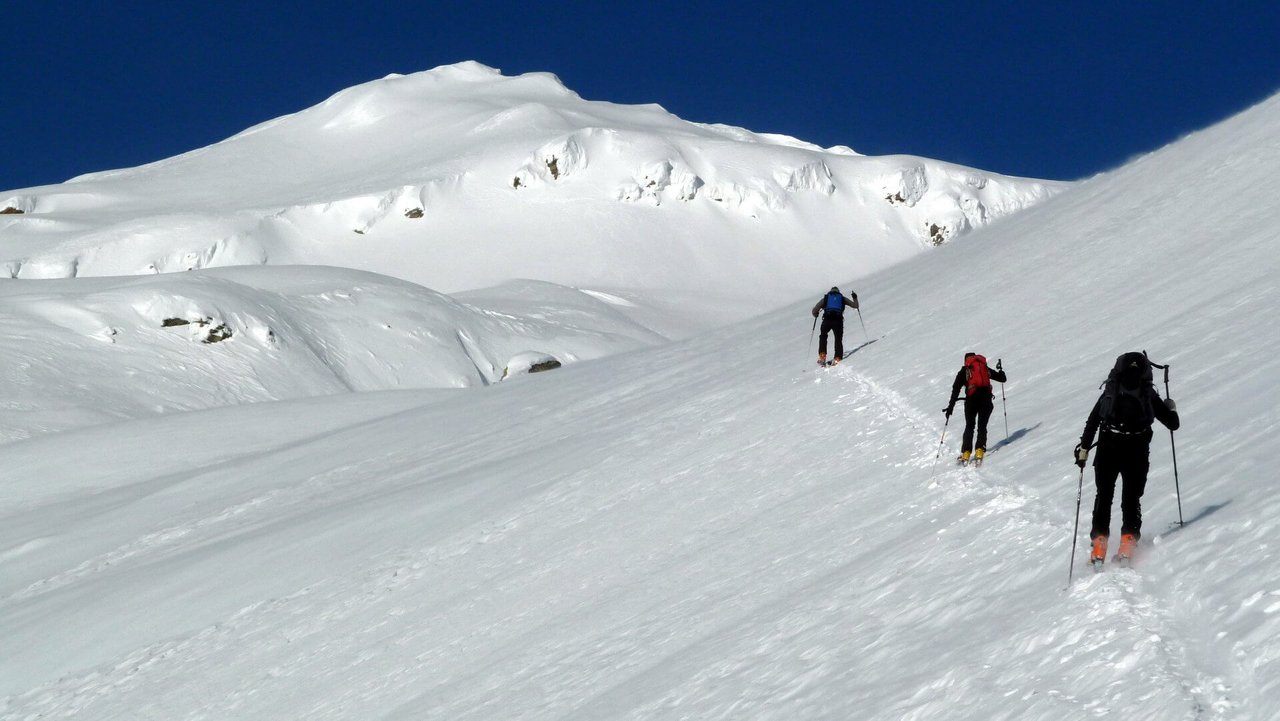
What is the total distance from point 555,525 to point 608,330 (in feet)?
231

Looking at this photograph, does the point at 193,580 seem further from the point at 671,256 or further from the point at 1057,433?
the point at 671,256

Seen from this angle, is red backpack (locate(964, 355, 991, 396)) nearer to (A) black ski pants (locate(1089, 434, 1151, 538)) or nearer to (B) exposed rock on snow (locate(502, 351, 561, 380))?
(A) black ski pants (locate(1089, 434, 1151, 538))

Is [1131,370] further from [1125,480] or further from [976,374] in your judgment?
[976,374]

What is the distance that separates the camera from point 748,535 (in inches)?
595

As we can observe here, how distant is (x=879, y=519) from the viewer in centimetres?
1327

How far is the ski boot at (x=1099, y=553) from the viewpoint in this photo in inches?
356

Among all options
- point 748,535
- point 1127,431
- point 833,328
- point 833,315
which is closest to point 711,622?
point 748,535

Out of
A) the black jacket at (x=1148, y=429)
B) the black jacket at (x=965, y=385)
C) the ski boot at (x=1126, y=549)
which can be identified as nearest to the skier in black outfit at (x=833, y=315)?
the black jacket at (x=965, y=385)

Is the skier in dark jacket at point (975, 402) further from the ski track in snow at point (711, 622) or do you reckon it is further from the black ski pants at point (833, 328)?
the black ski pants at point (833, 328)

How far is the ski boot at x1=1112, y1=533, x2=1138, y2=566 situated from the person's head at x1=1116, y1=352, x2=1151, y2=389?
3.55ft

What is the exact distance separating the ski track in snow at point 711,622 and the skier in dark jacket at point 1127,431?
47 centimetres

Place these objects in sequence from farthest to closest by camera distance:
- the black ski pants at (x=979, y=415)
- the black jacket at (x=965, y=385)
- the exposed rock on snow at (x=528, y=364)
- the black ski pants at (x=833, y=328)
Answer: the exposed rock on snow at (x=528, y=364) → the black ski pants at (x=833, y=328) → the black jacket at (x=965, y=385) → the black ski pants at (x=979, y=415)

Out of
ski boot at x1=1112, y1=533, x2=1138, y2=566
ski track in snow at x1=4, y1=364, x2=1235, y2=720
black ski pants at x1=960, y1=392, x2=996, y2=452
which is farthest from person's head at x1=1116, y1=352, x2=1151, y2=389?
black ski pants at x1=960, y1=392, x2=996, y2=452

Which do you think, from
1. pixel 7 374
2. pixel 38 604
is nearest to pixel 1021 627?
pixel 38 604
